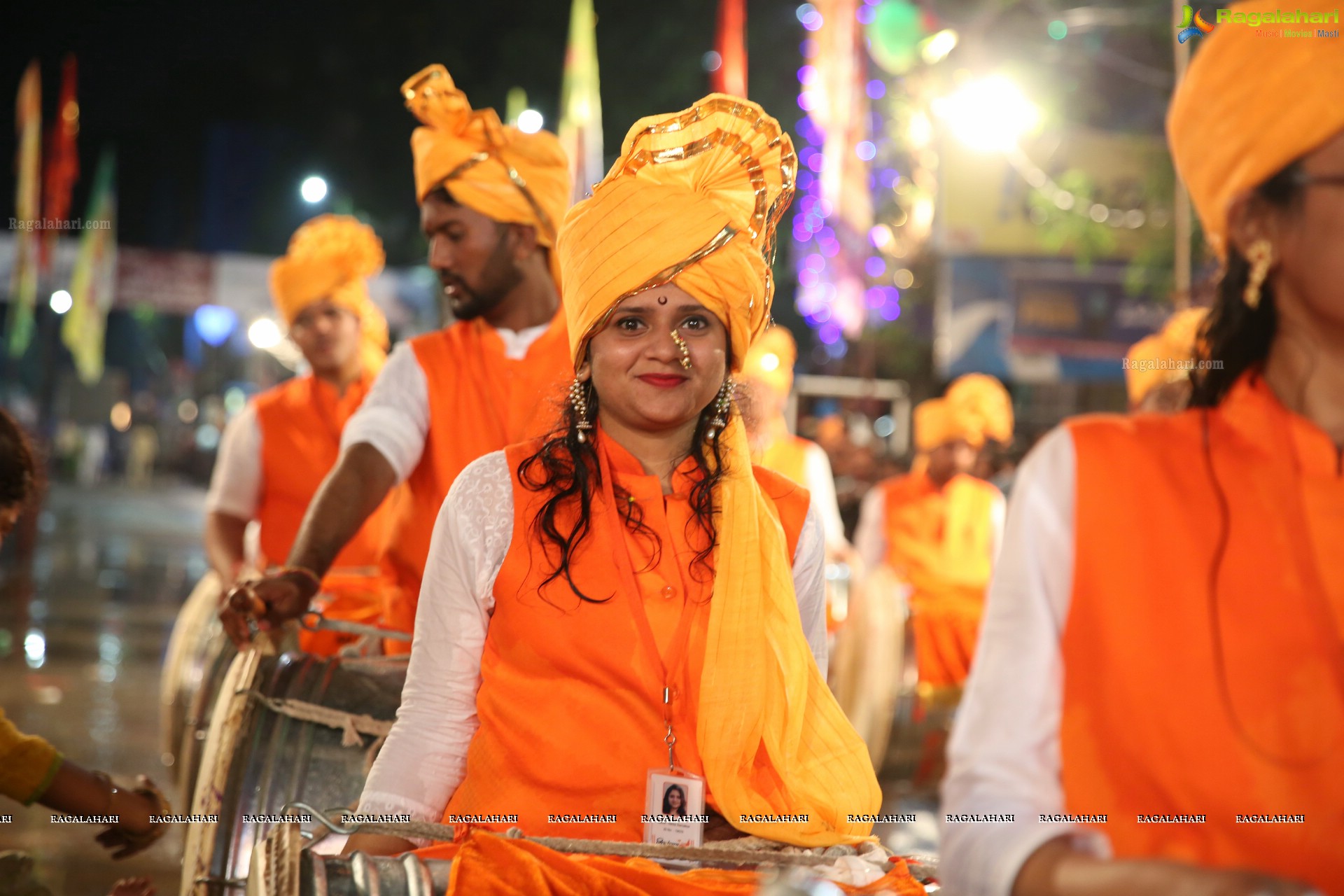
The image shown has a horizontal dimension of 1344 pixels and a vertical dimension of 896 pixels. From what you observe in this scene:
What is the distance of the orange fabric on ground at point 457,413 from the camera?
4.07m

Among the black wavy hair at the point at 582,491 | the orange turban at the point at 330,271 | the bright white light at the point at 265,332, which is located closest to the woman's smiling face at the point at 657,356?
the black wavy hair at the point at 582,491

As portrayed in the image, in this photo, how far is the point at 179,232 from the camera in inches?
1860

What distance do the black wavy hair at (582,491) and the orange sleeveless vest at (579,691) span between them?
2 centimetres

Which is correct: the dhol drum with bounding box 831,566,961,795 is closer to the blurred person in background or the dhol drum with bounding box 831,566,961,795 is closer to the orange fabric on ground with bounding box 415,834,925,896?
the blurred person in background

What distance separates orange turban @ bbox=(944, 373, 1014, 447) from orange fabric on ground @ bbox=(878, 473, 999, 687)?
364 mm

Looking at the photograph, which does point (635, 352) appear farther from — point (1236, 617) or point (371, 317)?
point (371, 317)

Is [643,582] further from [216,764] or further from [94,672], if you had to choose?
[94,672]

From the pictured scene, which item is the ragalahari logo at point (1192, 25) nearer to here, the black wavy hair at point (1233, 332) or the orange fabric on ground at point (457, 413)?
the black wavy hair at point (1233, 332)

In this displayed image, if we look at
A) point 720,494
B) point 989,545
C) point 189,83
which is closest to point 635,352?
point 720,494

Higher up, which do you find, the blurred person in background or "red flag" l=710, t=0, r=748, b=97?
"red flag" l=710, t=0, r=748, b=97

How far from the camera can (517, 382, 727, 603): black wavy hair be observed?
262 centimetres

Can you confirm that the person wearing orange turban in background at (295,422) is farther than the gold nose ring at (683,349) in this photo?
Yes

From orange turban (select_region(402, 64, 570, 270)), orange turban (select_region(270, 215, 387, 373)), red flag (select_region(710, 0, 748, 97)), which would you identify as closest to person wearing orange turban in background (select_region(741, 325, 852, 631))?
orange turban (select_region(270, 215, 387, 373))

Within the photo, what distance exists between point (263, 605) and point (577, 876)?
1527mm
